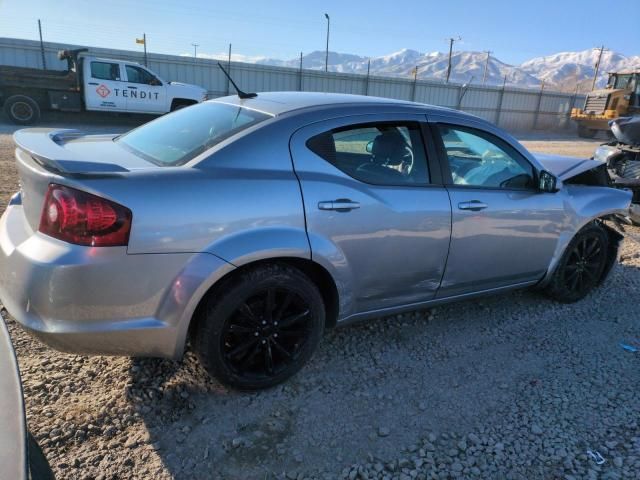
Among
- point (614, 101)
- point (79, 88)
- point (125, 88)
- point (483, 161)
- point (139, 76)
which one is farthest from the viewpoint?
point (614, 101)

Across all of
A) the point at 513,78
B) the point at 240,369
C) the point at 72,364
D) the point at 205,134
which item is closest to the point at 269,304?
the point at 240,369

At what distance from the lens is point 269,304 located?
263 centimetres

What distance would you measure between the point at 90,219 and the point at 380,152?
1783 mm

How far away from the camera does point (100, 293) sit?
2.19m

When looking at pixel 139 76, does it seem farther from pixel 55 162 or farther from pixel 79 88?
pixel 55 162

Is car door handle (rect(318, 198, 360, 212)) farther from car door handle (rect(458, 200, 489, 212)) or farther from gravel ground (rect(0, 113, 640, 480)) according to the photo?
gravel ground (rect(0, 113, 640, 480))

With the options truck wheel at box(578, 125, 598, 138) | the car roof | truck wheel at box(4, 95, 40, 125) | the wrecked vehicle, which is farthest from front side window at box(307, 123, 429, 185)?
truck wheel at box(578, 125, 598, 138)

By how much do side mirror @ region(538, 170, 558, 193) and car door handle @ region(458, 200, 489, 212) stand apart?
24.1 inches

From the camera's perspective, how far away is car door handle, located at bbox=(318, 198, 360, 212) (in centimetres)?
266

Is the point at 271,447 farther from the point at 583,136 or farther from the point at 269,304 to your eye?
the point at 583,136

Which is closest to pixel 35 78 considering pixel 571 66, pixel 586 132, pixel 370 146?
pixel 370 146

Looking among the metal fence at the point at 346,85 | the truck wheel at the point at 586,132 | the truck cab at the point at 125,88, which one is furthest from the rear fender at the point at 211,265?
the truck wheel at the point at 586,132

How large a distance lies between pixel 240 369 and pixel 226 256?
70 cm

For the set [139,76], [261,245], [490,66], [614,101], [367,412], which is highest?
[490,66]
